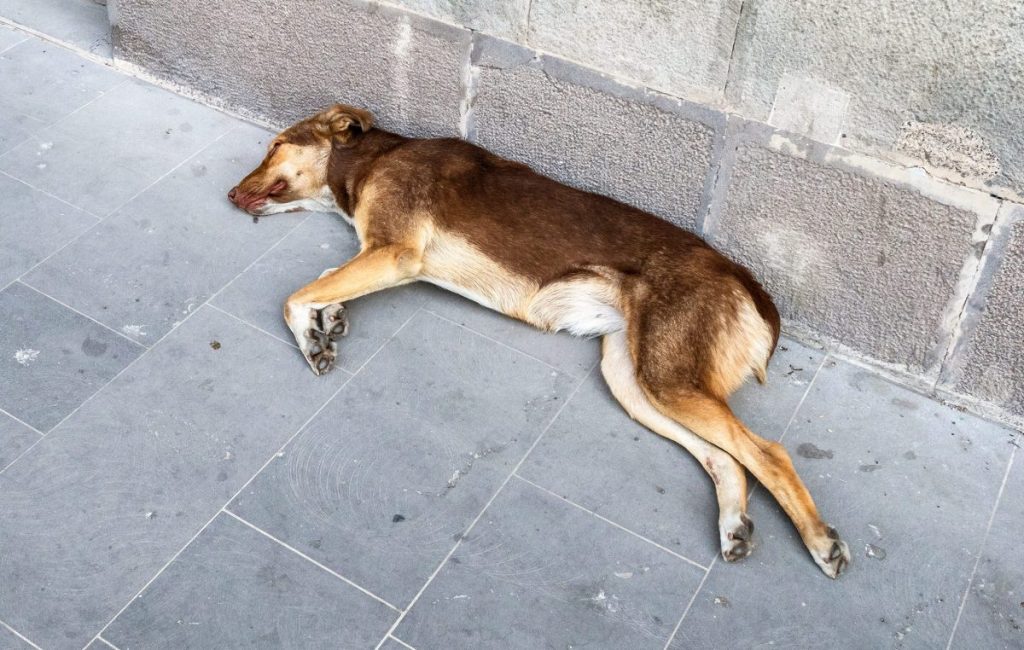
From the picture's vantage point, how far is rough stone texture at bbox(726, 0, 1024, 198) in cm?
321

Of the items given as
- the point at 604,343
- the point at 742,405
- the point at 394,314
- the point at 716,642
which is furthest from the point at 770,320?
the point at 394,314

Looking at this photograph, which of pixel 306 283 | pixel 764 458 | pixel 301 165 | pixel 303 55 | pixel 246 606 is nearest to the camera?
pixel 246 606

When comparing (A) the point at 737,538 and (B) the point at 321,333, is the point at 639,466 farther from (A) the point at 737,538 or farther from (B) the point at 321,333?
(B) the point at 321,333

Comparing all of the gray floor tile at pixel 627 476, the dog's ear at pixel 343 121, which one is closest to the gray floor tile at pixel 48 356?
the dog's ear at pixel 343 121

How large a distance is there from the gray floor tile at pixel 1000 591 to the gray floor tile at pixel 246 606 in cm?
181

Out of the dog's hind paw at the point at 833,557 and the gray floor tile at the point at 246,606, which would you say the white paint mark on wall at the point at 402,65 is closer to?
the gray floor tile at the point at 246,606

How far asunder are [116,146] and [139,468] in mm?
2046

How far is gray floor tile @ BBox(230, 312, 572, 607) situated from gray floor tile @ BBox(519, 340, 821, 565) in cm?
11

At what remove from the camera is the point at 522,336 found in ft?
13.5

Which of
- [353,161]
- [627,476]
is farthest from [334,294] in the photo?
[627,476]

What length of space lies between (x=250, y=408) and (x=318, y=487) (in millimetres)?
468

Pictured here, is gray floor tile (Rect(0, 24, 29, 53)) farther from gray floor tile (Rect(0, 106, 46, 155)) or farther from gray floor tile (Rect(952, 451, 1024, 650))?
gray floor tile (Rect(952, 451, 1024, 650))

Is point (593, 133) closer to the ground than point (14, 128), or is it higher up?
higher up

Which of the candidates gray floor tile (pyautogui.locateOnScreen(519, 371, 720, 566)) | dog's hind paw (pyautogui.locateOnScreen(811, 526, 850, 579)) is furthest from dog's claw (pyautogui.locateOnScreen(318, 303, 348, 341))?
dog's hind paw (pyautogui.locateOnScreen(811, 526, 850, 579))
